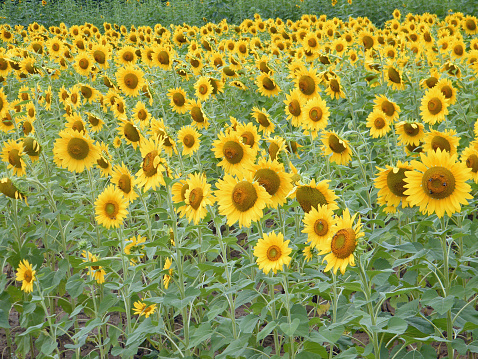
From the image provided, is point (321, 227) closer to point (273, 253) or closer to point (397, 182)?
point (273, 253)

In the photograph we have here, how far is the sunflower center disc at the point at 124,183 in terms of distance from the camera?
278cm

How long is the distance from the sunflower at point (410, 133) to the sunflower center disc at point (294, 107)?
2.48ft

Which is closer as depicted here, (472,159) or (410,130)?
(472,159)

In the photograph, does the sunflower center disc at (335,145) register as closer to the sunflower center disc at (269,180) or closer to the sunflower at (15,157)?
the sunflower center disc at (269,180)

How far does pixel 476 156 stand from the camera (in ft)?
8.07

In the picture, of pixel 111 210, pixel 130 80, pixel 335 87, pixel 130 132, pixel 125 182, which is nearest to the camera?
pixel 125 182

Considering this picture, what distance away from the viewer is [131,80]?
493 cm

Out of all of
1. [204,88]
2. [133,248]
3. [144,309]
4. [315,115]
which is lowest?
[144,309]

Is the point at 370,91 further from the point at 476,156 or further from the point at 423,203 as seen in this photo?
the point at 423,203

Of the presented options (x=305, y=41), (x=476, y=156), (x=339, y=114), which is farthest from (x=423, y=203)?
(x=305, y=41)

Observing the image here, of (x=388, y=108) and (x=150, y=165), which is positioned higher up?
(x=388, y=108)

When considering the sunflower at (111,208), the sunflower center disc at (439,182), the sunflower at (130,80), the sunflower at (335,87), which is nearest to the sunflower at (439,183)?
the sunflower center disc at (439,182)

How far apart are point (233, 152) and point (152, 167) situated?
1.45 feet

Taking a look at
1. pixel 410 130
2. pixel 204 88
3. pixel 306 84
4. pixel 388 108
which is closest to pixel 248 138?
pixel 410 130
